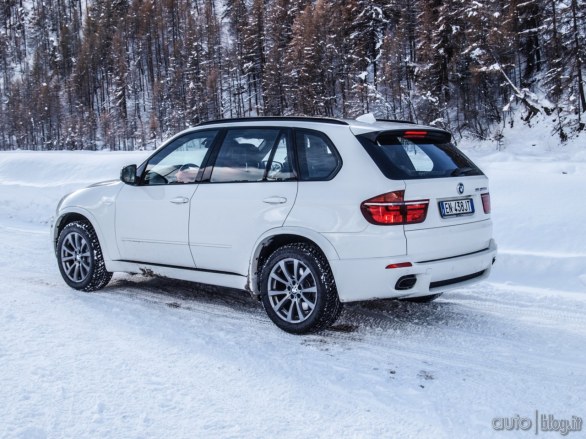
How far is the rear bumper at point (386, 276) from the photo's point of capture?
3.96 m

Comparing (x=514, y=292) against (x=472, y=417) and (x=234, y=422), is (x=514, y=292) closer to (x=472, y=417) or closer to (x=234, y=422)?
(x=472, y=417)

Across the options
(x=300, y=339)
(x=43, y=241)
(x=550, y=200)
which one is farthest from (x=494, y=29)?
(x=300, y=339)

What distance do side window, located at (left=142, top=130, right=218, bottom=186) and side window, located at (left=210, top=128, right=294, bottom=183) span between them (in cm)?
24

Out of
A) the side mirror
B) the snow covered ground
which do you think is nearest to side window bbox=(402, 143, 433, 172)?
the snow covered ground

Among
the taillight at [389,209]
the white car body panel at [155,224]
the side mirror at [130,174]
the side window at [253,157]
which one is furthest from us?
the side mirror at [130,174]

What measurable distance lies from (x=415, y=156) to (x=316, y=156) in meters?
0.79

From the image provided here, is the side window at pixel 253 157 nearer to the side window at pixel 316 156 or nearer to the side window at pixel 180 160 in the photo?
the side window at pixel 316 156

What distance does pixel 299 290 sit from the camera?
4.32m

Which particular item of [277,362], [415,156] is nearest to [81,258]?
[277,362]

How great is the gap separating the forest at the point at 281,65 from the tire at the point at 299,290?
27599mm

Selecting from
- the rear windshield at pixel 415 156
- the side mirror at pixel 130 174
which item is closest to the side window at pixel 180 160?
the side mirror at pixel 130 174

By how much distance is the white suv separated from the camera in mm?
3990

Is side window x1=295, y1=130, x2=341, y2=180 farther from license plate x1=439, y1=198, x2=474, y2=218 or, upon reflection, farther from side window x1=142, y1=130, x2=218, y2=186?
side window x1=142, y1=130, x2=218, y2=186

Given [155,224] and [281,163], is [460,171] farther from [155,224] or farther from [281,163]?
[155,224]
